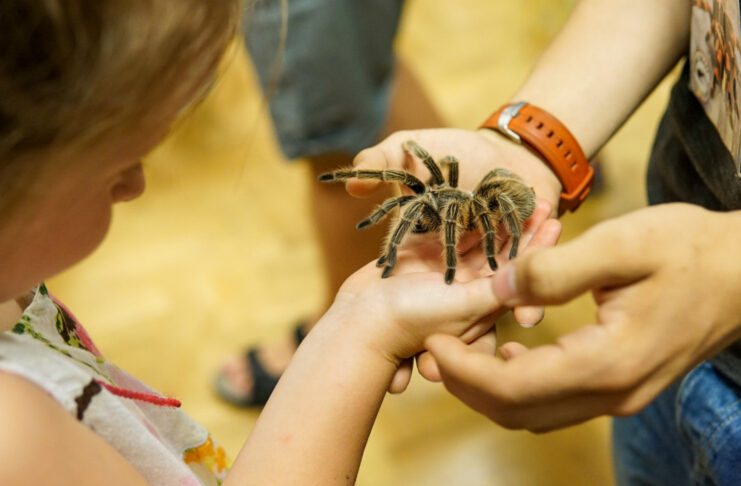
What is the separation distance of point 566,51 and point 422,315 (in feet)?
1.45

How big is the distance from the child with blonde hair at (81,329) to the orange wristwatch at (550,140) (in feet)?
0.50

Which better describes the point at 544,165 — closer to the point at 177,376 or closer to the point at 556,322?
the point at 556,322

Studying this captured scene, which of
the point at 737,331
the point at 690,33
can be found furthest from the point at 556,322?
the point at 737,331

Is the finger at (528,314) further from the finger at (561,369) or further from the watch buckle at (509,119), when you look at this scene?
the watch buckle at (509,119)

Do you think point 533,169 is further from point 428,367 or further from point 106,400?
point 106,400

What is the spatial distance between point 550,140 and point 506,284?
0.38m

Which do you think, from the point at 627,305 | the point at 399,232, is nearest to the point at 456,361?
the point at 627,305

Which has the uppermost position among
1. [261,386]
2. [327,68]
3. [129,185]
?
[129,185]

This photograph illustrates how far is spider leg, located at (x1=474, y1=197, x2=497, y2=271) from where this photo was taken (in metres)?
0.90

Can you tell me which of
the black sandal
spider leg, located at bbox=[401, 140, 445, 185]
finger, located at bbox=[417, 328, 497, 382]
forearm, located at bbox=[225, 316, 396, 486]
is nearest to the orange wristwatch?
spider leg, located at bbox=[401, 140, 445, 185]

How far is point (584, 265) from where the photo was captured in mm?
584

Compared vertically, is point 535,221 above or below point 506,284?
Result: below

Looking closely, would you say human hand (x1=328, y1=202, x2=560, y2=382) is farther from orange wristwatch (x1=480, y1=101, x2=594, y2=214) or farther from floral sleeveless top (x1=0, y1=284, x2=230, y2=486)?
floral sleeveless top (x1=0, y1=284, x2=230, y2=486)

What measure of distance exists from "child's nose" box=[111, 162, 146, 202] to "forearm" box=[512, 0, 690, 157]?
57 centimetres
